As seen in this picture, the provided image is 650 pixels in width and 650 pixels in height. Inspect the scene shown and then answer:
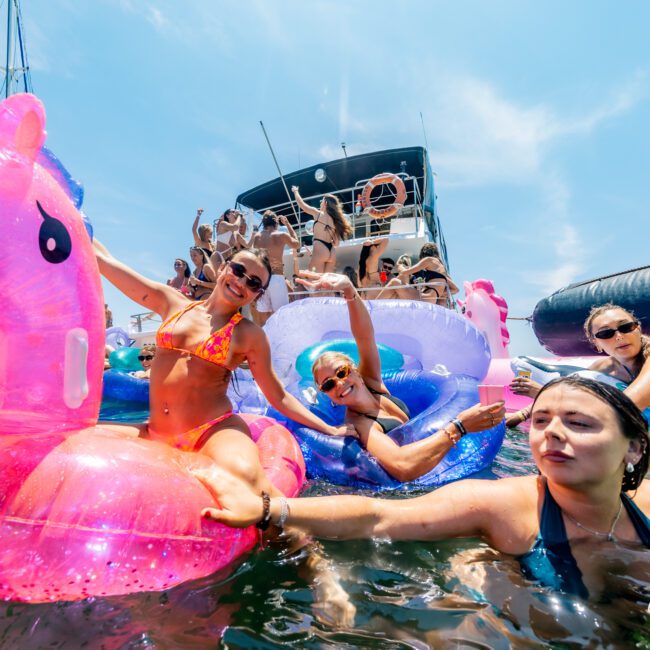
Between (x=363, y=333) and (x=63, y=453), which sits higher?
(x=363, y=333)

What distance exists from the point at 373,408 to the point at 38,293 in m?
1.93

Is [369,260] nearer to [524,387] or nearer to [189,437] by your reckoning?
[524,387]

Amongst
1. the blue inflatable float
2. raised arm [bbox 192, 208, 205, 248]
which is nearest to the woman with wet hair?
the blue inflatable float

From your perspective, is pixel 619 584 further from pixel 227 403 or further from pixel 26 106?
pixel 26 106

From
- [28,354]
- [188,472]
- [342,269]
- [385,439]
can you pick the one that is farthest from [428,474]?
[342,269]

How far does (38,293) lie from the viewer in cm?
139

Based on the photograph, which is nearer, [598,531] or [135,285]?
[598,531]

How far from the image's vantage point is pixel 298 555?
4.78 ft

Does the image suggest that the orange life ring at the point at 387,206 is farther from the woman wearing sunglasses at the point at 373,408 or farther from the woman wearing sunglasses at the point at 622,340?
the woman wearing sunglasses at the point at 373,408

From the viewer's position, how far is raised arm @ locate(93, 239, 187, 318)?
2.21 meters

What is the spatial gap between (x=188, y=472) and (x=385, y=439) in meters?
1.28

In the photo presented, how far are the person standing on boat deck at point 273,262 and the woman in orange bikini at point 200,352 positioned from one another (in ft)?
12.7

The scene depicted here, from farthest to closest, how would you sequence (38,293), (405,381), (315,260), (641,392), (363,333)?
1. (315,260)
2. (405,381)
3. (363,333)
4. (641,392)
5. (38,293)

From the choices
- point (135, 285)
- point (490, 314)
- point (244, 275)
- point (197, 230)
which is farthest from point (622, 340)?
point (197, 230)
